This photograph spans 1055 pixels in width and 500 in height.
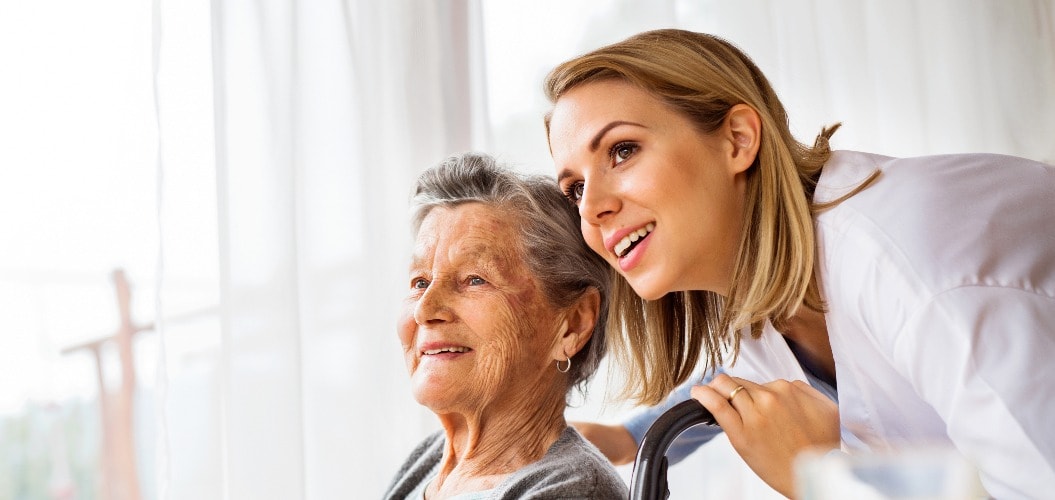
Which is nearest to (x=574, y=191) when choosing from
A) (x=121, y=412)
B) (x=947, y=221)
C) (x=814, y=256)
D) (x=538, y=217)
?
(x=538, y=217)

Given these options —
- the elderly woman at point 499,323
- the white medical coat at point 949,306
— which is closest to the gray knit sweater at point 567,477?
the elderly woman at point 499,323

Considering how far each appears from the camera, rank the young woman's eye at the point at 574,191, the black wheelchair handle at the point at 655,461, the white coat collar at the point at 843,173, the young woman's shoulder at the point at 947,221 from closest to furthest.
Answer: the black wheelchair handle at the point at 655,461
the young woman's shoulder at the point at 947,221
the white coat collar at the point at 843,173
the young woman's eye at the point at 574,191

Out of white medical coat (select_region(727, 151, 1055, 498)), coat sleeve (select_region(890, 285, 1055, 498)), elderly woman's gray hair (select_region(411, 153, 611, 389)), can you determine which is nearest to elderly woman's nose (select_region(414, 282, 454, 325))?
elderly woman's gray hair (select_region(411, 153, 611, 389))

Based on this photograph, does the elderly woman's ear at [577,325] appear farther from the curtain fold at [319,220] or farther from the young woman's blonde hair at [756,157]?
the curtain fold at [319,220]

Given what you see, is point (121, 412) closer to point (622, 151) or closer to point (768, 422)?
point (622, 151)

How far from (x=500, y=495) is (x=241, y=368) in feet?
1.97

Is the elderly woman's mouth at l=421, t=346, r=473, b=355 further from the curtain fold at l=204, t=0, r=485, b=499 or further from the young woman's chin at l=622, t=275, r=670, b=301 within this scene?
the curtain fold at l=204, t=0, r=485, b=499

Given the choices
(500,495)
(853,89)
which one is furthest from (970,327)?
(853,89)

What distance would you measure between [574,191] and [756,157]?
0.26 metres

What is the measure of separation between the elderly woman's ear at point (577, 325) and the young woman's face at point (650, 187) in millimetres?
161

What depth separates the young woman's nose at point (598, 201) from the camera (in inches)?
48.2

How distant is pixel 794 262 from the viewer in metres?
1.19

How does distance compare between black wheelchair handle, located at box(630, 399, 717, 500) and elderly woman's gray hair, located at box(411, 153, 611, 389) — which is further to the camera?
elderly woman's gray hair, located at box(411, 153, 611, 389)

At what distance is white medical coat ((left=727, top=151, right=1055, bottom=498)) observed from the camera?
0.92 metres
